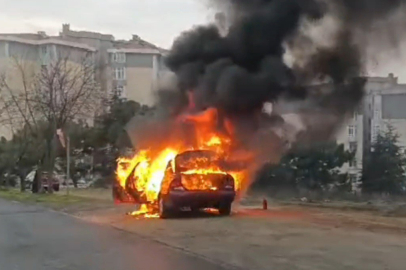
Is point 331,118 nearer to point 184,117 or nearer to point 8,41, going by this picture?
point 184,117

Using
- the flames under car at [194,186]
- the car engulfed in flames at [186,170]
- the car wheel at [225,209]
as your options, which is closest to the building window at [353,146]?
the car engulfed in flames at [186,170]

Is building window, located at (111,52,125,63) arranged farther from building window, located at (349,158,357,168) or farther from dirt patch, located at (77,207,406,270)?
dirt patch, located at (77,207,406,270)

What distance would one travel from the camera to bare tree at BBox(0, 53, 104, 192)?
39.9 meters

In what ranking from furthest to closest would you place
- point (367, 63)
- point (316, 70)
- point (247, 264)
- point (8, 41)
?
point (8, 41), point (316, 70), point (367, 63), point (247, 264)

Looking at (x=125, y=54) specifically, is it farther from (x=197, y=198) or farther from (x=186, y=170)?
(x=197, y=198)

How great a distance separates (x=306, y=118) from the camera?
21000mm

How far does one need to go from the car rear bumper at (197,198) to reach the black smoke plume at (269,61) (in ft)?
9.18

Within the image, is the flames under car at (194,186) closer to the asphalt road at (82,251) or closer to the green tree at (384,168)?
the asphalt road at (82,251)

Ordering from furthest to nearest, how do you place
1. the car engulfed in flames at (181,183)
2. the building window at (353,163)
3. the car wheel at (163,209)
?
1. the building window at (353,163)
2. the car wheel at (163,209)
3. the car engulfed in flames at (181,183)

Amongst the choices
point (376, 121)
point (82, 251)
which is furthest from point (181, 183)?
point (376, 121)

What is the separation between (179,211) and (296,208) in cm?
432

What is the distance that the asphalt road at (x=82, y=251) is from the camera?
11.1 metres

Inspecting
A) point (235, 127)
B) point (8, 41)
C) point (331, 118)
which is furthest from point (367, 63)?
point (8, 41)

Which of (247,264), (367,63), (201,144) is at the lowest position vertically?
(247,264)
